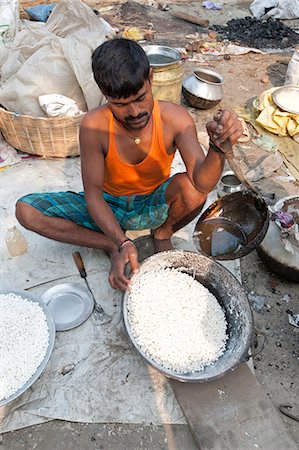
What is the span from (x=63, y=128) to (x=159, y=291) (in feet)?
5.35

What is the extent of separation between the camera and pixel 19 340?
6.31 feet

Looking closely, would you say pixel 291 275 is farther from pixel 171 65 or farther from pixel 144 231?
pixel 171 65

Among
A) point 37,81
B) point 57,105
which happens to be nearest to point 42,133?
point 57,105

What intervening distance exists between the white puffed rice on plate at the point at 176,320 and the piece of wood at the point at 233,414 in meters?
0.15

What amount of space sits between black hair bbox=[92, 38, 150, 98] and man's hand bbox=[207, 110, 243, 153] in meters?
0.39

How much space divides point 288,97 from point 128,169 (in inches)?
103

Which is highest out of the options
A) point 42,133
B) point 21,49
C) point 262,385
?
point 21,49

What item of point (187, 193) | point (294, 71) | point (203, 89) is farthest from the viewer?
point (294, 71)

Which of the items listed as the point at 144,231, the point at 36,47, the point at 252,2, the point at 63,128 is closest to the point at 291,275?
the point at 144,231

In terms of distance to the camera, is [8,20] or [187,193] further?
[8,20]

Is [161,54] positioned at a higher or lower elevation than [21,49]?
lower

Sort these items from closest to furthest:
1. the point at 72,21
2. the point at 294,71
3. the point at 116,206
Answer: the point at 116,206, the point at 72,21, the point at 294,71

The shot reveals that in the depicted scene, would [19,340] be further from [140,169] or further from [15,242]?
[140,169]

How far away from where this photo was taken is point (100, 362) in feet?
6.73
